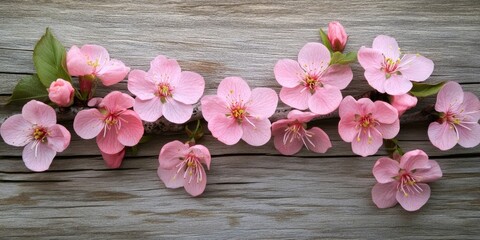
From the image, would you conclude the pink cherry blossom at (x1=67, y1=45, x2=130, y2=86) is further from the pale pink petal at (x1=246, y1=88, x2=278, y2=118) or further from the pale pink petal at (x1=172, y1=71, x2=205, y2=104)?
the pale pink petal at (x1=246, y1=88, x2=278, y2=118)

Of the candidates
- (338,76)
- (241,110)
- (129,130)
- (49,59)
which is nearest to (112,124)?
(129,130)

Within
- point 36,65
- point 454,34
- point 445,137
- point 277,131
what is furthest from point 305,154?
point 36,65

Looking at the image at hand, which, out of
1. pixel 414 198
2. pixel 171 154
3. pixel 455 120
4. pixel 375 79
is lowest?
pixel 414 198

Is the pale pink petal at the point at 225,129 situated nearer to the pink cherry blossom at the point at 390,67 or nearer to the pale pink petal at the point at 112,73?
the pale pink petal at the point at 112,73

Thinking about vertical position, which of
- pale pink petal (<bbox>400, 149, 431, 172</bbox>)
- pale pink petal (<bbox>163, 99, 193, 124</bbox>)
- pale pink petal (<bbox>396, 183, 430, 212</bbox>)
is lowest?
pale pink petal (<bbox>396, 183, 430, 212</bbox>)

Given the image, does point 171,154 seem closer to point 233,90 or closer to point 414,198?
point 233,90

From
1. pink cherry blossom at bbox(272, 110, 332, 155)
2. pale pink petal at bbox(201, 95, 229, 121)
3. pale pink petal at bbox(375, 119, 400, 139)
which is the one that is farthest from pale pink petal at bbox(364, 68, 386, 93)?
pale pink petal at bbox(201, 95, 229, 121)
